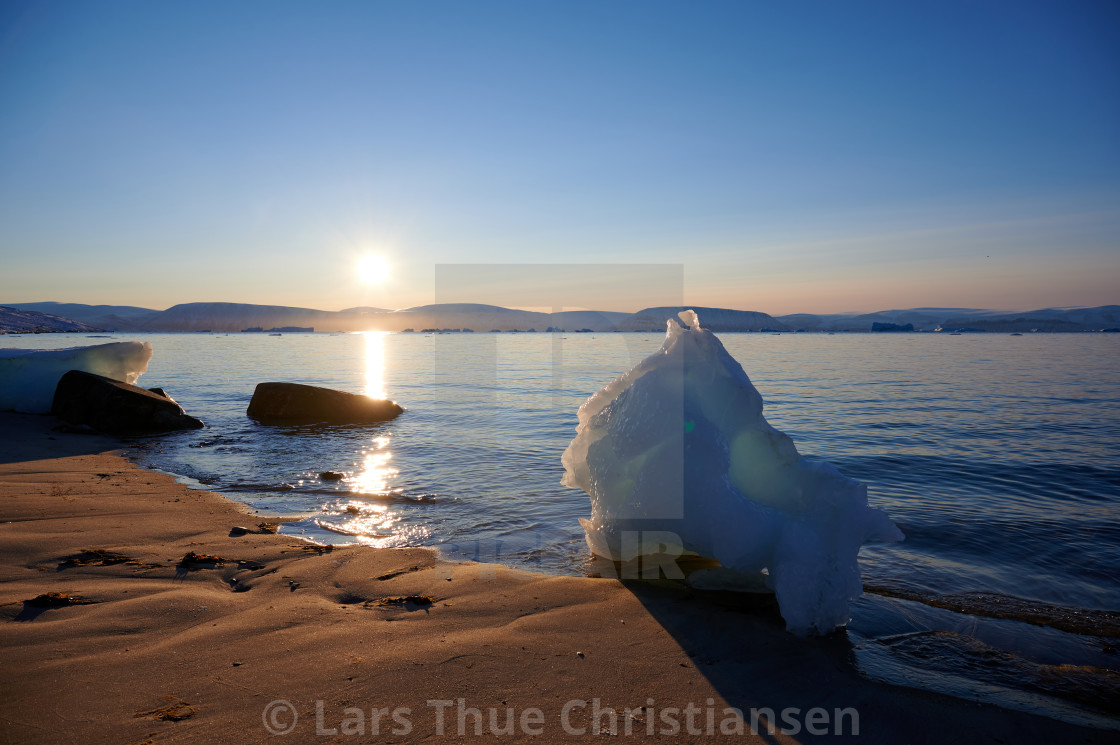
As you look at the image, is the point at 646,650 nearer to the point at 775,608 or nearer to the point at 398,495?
the point at 775,608

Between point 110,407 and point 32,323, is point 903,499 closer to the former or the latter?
point 110,407

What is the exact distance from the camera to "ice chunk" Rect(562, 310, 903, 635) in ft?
16.6

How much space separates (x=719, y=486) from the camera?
18.2 ft

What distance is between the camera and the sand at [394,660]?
330cm

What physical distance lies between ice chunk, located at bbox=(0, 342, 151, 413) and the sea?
11.2ft

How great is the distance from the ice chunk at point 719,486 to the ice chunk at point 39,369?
19010 millimetres

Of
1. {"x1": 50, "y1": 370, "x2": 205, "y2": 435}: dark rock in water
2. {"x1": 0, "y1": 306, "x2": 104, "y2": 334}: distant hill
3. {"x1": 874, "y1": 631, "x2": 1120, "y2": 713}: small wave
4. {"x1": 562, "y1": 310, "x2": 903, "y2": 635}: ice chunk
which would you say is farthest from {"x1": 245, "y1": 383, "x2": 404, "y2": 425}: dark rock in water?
{"x1": 0, "y1": 306, "x2": 104, "y2": 334}: distant hill

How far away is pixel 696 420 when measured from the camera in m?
5.85

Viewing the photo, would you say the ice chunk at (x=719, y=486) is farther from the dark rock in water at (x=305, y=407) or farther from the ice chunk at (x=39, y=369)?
the ice chunk at (x=39, y=369)

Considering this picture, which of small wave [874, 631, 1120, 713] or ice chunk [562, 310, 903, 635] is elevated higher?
ice chunk [562, 310, 903, 635]

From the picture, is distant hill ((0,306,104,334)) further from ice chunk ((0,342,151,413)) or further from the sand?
the sand

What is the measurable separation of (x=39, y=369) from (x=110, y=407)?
419 cm

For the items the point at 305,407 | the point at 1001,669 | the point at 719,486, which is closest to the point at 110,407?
the point at 305,407

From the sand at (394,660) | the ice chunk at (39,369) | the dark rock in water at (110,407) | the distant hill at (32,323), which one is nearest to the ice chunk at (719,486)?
the sand at (394,660)
